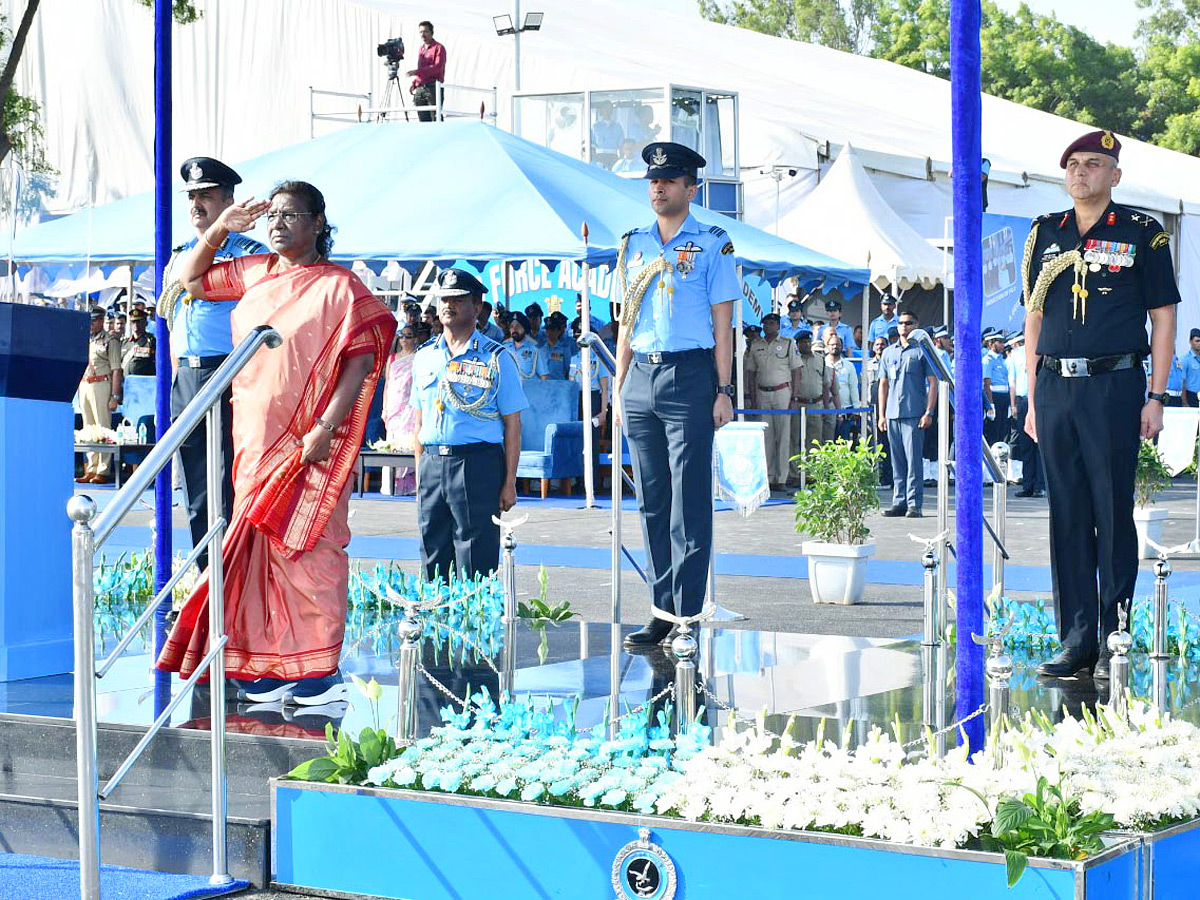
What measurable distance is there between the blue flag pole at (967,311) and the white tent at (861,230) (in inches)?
740

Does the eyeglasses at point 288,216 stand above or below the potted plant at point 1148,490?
above

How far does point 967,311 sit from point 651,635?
12.0 feet

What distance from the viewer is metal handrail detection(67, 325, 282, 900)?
4.71 meters

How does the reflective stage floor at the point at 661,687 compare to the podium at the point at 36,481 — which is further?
the podium at the point at 36,481

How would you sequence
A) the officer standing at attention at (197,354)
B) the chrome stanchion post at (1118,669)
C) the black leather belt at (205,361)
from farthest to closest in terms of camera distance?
the black leather belt at (205,361) → the officer standing at attention at (197,354) → the chrome stanchion post at (1118,669)

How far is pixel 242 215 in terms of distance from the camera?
644 cm

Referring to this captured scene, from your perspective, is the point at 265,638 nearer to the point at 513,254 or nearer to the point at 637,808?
the point at 637,808

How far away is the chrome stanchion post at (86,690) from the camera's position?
15.4 ft

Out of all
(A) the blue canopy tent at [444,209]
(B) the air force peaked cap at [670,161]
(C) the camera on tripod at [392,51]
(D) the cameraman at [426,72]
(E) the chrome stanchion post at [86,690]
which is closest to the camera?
(E) the chrome stanchion post at [86,690]

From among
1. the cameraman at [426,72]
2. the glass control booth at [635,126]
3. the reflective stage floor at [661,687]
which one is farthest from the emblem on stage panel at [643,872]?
the cameraman at [426,72]

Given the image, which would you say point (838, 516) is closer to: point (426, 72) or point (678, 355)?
point (678, 355)

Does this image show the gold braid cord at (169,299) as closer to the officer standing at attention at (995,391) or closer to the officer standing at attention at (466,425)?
the officer standing at attention at (466,425)

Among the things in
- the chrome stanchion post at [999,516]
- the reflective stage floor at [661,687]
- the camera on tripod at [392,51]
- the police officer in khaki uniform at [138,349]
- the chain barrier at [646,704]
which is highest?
the camera on tripod at [392,51]

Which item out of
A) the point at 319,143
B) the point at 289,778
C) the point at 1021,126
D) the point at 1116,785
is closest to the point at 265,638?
the point at 289,778
